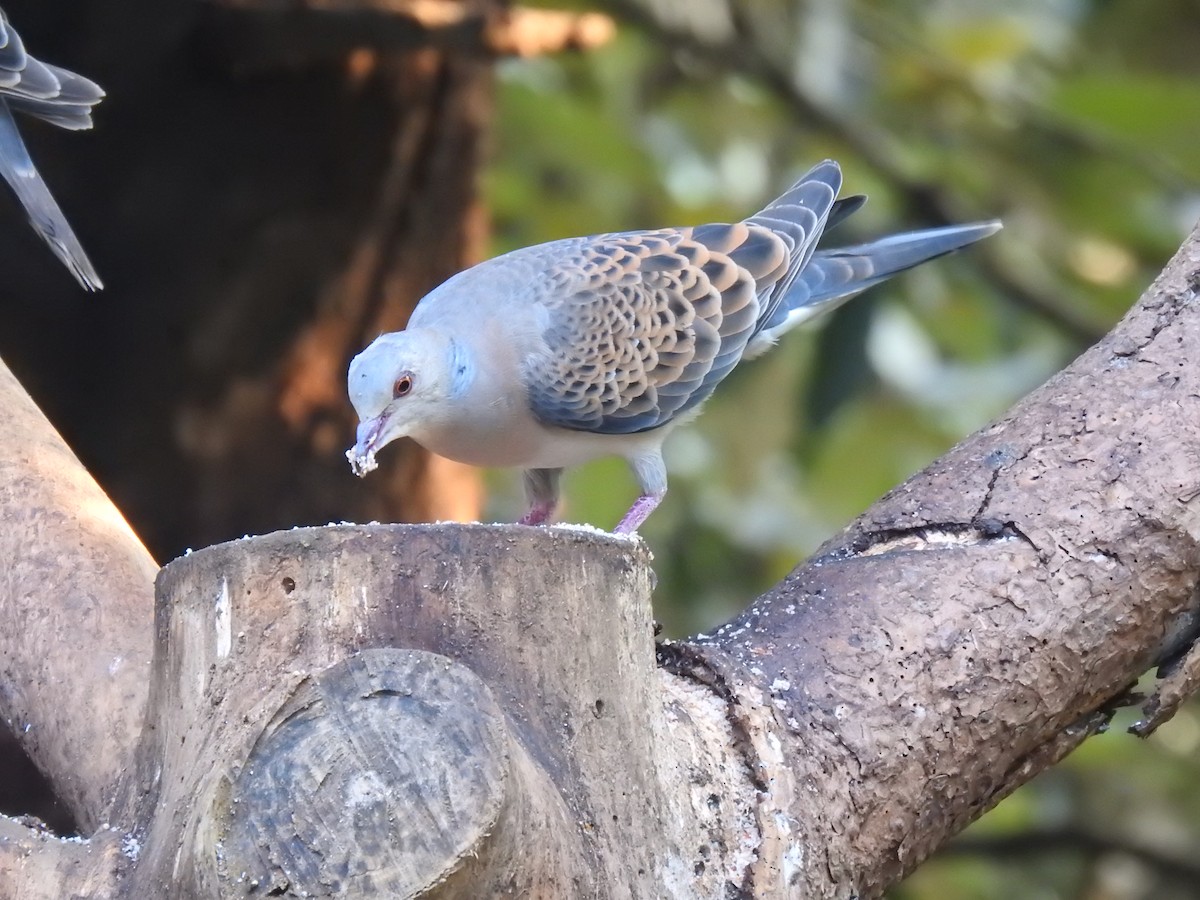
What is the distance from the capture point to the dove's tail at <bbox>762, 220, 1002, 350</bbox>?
418 cm

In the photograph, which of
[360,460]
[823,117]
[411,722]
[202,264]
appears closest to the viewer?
[411,722]

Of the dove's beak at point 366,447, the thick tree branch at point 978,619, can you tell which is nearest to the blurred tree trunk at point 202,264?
the dove's beak at point 366,447

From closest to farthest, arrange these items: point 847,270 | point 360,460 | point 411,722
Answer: point 411,722 < point 360,460 < point 847,270

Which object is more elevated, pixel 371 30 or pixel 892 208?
pixel 371 30

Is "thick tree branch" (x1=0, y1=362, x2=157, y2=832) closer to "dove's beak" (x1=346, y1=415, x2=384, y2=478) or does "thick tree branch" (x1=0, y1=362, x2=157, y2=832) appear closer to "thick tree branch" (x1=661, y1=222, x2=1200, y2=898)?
"dove's beak" (x1=346, y1=415, x2=384, y2=478)

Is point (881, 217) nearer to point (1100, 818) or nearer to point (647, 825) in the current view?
point (1100, 818)

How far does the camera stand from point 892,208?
19.1ft

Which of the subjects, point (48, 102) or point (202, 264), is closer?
point (48, 102)

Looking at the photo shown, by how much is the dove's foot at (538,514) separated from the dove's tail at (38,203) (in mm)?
1156

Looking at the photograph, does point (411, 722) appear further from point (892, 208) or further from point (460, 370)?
point (892, 208)

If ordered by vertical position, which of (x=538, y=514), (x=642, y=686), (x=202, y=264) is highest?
(x=642, y=686)

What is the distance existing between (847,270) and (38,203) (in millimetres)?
2068

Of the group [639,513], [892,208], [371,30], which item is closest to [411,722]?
[639,513]

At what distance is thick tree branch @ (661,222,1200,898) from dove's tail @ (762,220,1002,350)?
1298 mm
